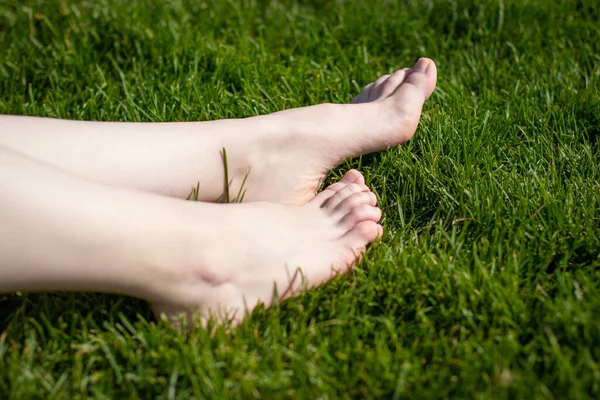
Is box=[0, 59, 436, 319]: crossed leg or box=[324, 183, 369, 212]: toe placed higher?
box=[0, 59, 436, 319]: crossed leg

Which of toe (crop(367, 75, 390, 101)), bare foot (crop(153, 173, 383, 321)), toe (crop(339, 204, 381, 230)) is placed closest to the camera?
bare foot (crop(153, 173, 383, 321))

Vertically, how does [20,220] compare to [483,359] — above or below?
above

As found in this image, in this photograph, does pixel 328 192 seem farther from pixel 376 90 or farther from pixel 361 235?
pixel 376 90

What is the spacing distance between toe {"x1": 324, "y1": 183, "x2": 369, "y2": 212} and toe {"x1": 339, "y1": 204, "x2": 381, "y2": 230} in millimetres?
60

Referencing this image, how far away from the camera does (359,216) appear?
1917mm

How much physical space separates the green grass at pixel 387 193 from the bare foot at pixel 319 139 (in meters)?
0.10

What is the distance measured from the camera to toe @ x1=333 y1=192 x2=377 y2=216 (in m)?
1.95

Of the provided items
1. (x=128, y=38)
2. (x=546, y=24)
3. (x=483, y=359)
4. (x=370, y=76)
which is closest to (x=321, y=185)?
(x=370, y=76)

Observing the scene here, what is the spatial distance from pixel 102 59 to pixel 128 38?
0.46ft

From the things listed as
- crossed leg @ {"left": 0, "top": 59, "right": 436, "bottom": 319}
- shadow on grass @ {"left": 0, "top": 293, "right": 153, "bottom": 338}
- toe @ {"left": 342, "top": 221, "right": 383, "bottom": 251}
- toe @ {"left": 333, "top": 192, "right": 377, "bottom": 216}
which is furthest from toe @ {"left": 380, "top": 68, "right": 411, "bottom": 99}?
shadow on grass @ {"left": 0, "top": 293, "right": 153, "bottom": 338}

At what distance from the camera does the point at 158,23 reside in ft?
9.80

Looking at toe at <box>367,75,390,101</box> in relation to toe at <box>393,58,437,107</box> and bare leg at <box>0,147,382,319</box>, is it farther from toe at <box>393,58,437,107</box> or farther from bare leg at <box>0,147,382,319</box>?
bare leg at <box>0,147,382,319</box>

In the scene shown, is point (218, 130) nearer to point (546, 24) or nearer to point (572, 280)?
point (572, 280)

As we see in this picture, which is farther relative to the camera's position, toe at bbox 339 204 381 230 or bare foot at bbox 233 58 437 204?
bare foot at bbox 233 58 437 204
